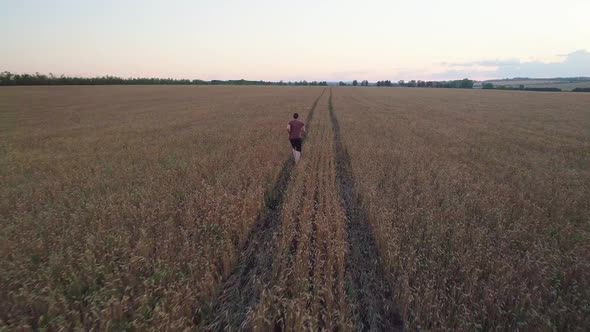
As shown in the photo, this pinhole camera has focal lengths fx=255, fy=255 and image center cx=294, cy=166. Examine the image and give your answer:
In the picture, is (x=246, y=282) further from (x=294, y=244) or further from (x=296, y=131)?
(x=296, y=131)

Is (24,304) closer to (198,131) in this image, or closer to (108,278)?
(108,278)

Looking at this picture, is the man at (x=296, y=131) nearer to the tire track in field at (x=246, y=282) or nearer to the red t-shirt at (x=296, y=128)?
the red t-shirt at (x=296, y=128)

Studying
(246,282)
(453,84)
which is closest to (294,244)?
(246,282)

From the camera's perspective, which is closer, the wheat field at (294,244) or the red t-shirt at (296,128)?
the wheat field at (294,244)

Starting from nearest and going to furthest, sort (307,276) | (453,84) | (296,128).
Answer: (307,276) < (296,128) < (453,84)

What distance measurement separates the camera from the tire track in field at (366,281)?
356 centimetres

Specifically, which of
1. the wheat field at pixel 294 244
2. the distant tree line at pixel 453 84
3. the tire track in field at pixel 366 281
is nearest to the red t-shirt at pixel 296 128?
the wheat field at pixel 294 244

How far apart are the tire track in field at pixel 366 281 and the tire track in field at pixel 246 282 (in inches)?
55.6

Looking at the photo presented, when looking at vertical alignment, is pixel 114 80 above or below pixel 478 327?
above

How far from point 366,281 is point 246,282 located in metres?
1.95

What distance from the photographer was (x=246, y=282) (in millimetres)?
4145

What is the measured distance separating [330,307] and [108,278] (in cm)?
333

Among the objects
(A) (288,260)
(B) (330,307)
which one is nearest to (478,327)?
(B) (330,307)

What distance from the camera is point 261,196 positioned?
6559mm
